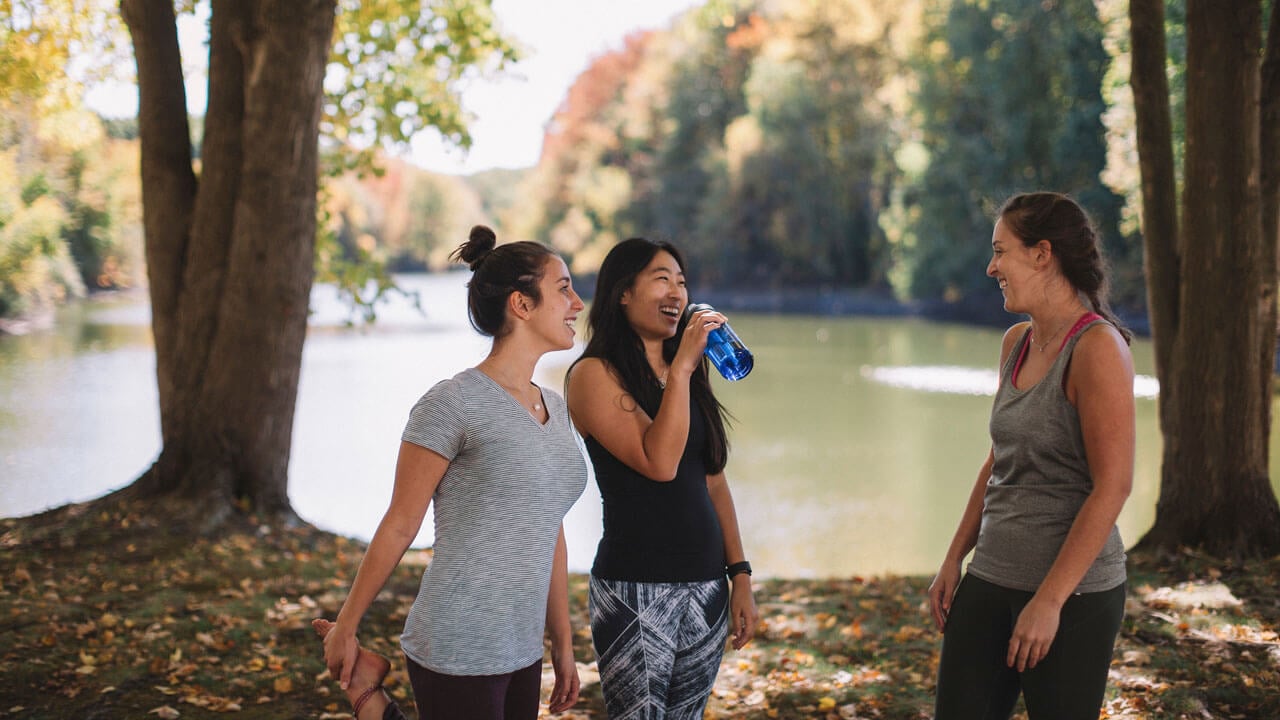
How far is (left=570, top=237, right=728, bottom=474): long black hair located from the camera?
2.76 metres

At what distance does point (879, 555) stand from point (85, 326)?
3027cm

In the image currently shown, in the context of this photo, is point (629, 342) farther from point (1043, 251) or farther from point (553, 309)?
point (1043, 251)

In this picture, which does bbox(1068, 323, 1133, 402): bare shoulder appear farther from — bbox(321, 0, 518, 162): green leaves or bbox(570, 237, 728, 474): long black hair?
bbox(321, 0, 518, 162): green leaves

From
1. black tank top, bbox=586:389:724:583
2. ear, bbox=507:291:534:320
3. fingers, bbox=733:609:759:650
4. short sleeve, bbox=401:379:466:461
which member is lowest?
fingers, bbox=733:609:759:650

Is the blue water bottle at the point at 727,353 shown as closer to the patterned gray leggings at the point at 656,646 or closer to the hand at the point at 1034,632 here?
the patterned gray leggings at the point at 656,646

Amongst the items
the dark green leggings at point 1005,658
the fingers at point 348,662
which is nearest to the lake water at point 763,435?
the dark green leggings at point 1005,658

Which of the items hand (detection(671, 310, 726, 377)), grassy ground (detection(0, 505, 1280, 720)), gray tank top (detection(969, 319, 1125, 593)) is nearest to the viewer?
gray tank top (detection(969, 319, 1125, 593))

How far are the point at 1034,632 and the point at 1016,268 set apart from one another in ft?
2.71

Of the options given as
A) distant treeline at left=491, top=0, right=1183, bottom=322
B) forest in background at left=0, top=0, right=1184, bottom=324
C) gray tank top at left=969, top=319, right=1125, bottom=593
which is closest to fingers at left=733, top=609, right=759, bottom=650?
gray tank top at left=969, top=319, right=1125, bottom=593

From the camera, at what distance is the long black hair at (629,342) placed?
9.07 ft

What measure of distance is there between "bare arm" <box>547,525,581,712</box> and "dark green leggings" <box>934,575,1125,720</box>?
2.88 ft

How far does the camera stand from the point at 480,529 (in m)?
2.32

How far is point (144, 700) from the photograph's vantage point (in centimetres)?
440

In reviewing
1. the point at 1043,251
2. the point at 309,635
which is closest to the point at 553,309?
the point at 1043,251
